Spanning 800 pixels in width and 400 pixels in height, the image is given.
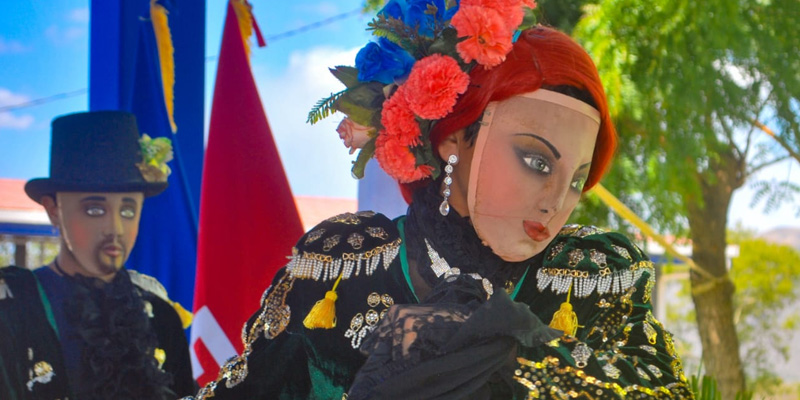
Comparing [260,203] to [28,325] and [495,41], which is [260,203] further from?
[495,41]

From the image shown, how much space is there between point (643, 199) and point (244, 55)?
251cm

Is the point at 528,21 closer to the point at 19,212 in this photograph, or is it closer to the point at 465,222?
Result: the point at 465,222

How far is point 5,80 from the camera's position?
2111 mm

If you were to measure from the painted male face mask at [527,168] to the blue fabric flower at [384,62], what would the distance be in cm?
17

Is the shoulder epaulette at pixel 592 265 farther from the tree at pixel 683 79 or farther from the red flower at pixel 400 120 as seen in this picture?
the tree at pixel 683 79

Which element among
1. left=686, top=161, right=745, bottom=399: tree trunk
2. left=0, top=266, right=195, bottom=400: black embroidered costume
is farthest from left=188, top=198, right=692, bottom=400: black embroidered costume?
left=686, top=161, right=745, bottom=399: tree trunk

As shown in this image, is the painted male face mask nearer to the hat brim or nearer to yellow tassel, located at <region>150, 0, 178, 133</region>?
the hat brim

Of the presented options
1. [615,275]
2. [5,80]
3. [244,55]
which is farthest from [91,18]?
[615,275]

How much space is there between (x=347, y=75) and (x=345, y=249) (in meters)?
0.32

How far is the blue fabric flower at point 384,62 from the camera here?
1451 mm

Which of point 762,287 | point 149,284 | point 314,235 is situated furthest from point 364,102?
point 762,287

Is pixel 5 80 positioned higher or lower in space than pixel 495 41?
higher

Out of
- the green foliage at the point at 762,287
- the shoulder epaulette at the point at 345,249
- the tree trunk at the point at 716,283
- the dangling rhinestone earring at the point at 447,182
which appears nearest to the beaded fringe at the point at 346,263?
the shoulder epaulette at the point at 345,249

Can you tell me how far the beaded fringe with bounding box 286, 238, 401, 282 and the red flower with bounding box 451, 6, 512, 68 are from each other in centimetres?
39
